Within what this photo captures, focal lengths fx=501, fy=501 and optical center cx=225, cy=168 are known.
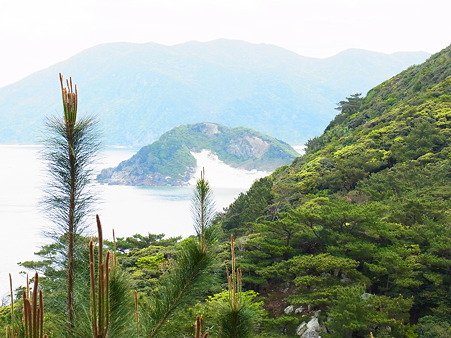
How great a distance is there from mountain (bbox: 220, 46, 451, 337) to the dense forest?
49 mm

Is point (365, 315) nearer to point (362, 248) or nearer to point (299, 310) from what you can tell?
point (299, 310)

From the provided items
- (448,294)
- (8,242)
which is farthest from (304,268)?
(8,242)

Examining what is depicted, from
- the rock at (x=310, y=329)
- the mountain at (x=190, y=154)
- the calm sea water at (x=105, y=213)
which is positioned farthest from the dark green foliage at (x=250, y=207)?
the mountain at (x=190, y=154)

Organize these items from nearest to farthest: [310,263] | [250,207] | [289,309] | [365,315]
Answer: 1. [365,315]
2. [310,263]
3. [289,309]
4. [250,207]

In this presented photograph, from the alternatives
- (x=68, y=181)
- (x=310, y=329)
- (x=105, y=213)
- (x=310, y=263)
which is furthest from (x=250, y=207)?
(x=105, y=213)

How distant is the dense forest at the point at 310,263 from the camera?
2.89m

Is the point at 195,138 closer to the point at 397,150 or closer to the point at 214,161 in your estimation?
the point at 214,161

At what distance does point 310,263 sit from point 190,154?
371 ft

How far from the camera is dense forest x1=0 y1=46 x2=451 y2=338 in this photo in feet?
9.49

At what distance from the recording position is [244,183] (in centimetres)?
11288

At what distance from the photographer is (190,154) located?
128m

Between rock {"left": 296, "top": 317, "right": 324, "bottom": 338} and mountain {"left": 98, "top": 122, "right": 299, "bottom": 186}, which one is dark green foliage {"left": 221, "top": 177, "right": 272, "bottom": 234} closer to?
rock {"left": 296, "top": 317, "right": 324, "bottom": 338}

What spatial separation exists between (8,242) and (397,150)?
2922 cm

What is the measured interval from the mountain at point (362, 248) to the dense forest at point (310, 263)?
0.05 metres
